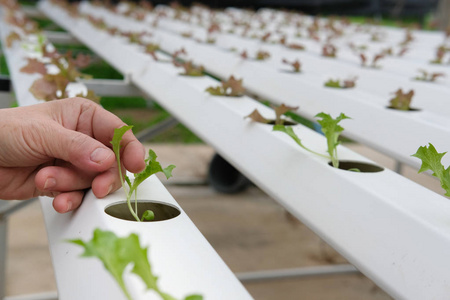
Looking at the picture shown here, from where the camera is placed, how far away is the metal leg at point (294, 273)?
3729mm

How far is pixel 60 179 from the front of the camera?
120cm

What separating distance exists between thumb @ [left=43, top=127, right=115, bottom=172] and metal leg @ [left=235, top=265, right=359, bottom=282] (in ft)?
8.75

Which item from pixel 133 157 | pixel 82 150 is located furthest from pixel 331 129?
pixel 82 150

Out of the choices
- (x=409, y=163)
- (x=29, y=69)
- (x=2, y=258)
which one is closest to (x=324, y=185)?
(x=409, y=163)

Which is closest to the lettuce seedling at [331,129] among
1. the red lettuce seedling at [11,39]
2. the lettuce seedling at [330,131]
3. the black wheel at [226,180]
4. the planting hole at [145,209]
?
the lettuce seedling at [330,131]

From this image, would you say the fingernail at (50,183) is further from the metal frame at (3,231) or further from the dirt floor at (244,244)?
the dirt floor at (244,244)

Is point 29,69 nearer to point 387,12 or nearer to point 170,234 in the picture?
point 170,234

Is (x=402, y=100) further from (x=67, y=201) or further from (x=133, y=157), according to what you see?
(x=67, y=201)

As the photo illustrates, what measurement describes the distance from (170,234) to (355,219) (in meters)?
0.36

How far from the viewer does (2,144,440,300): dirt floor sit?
3.89 metres

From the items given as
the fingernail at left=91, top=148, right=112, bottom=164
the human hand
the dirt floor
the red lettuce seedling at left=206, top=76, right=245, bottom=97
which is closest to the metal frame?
the dirt floor

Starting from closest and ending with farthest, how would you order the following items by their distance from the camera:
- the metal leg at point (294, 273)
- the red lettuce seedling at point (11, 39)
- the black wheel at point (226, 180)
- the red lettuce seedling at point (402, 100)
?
the red lettuce seedling at point (402, 100)
the red lettuce seedling at point (11, 39)
the metal leg at point (294, 273)
the black wheel at point (226, 180)

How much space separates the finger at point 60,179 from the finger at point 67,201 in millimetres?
16

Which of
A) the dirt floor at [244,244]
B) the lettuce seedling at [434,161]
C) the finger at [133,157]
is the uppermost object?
the lettuce seedling at [434,161]
